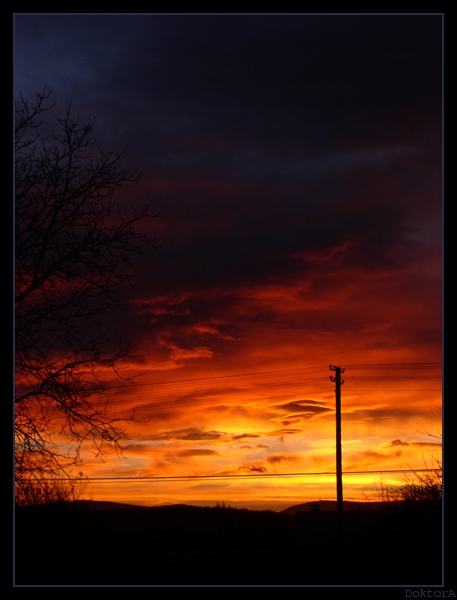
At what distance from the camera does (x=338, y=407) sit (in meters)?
17.1

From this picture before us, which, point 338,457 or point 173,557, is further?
point 338,457

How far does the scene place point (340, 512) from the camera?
16.9 m

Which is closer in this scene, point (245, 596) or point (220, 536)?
point (245, 596)

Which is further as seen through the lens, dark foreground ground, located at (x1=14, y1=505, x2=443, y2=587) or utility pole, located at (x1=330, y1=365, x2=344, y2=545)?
utility pole, located at (x1=330, y1=365, x2=344, y2=545)

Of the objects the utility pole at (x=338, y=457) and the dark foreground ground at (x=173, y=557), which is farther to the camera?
the utility pole at (x=338, y=457)
